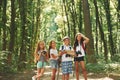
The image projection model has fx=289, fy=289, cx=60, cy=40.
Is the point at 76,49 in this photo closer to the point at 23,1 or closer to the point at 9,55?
the point at 9,55

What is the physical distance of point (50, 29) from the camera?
71750 mm

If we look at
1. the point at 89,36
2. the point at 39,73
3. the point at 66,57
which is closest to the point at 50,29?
the point at 89,36

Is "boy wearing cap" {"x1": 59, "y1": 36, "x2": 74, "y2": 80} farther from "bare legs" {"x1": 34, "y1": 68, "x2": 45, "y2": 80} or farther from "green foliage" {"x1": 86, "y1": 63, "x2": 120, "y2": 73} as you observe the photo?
"green foliage" {"x1": 86, "y1": 63, "x2": 120, "y2": 73}

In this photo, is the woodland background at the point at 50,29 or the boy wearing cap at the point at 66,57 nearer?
the boy wearing cap at the point at 66,57

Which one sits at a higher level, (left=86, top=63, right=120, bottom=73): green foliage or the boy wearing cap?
the boy wearing cap

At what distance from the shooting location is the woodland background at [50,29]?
63.0 ft

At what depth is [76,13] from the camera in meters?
41.7

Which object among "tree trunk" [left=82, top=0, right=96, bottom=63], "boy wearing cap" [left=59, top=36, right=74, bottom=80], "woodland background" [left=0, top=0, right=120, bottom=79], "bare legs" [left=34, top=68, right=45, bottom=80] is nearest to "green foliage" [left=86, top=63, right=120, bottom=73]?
"woodland background" [left=0, top=0, right=120, bottom=79]

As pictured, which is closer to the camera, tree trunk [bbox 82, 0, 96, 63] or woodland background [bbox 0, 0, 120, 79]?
tree trunk [bbox 82, 0, 96, 63]

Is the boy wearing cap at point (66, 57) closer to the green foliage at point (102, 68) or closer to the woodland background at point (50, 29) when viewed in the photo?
the woodland background at point (50, 29)

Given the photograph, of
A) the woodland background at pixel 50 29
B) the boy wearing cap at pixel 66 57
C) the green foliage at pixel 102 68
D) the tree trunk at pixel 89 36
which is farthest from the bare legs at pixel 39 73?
the tree trunk at pixel 89 36

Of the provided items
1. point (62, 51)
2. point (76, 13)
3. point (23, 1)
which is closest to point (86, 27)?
point (62, 51)

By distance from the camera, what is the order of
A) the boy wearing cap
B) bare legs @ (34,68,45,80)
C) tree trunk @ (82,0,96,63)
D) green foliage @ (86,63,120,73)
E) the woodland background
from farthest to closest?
the woodland background
tree trunk @ (82,0,96,63)
green foliage @ (86,63,120,73)
bare legs @ (34,68,45,80)
the boy wearing cap

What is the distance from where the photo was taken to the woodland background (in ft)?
63.0
